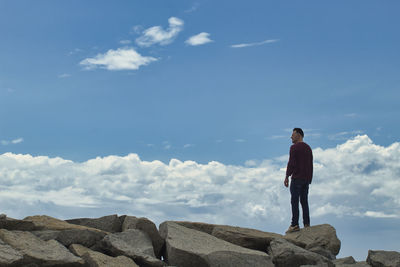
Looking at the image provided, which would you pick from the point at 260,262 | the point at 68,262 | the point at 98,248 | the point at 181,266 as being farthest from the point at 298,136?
the point at 68,262

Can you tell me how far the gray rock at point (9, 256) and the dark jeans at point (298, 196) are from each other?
6.87 metres

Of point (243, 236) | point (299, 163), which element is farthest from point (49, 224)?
point (299, 163)

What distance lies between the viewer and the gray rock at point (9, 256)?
340 inches

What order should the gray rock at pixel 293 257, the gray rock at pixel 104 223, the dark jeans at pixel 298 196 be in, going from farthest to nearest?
1. the dark jeans at pixel 298 196
2. the gray rock at pixel 104 223
3. the gray rock at pixel 293 257

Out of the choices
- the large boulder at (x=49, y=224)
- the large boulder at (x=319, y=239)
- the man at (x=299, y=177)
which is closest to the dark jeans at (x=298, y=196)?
the man at (x=299, y=177)

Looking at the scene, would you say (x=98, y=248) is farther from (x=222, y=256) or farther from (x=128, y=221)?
(x=222, y=256)

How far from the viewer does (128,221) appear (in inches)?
458

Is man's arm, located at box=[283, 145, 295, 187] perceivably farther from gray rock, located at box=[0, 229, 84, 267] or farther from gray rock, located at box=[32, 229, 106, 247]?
gray rock, located at box=[0, 229, 84, 267]

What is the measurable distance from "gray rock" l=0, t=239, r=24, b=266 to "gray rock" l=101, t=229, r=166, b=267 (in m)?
1.86

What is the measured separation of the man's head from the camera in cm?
1358

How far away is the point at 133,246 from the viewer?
10453 mm

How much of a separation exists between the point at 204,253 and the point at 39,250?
10.3 ft

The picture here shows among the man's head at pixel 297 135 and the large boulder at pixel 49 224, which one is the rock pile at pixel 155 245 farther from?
the man's head at pixel 297 135

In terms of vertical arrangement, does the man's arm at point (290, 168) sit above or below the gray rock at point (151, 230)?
above
